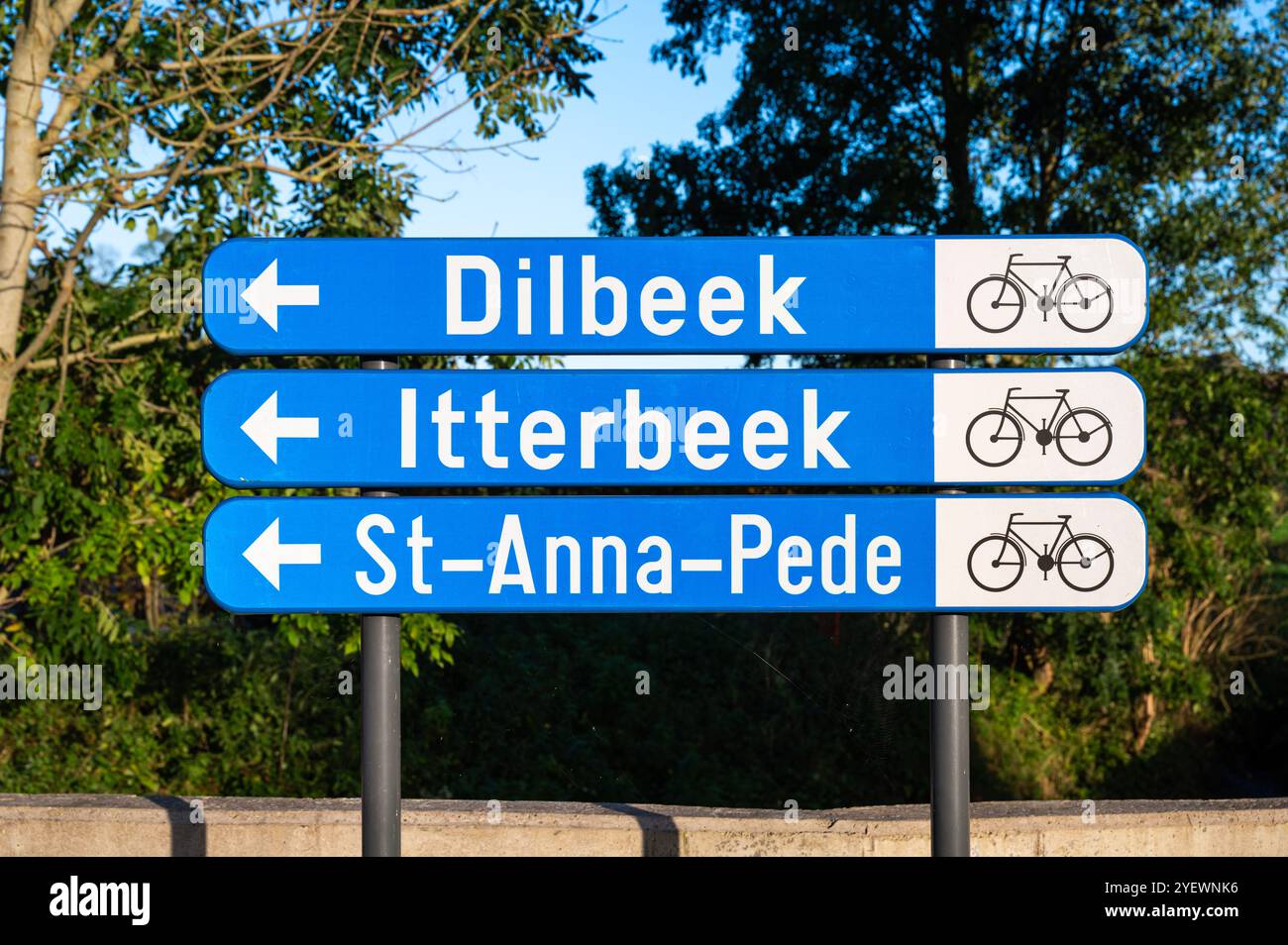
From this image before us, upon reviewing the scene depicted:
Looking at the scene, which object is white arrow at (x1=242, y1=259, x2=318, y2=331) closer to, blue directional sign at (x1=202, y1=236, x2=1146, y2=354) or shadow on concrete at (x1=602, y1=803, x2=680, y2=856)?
blue directional sign at (x1=202, y1=236, x2=1146, y2=354)

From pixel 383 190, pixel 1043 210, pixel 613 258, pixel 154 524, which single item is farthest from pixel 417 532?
pixel 1043 210

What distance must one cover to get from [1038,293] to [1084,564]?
0.75m

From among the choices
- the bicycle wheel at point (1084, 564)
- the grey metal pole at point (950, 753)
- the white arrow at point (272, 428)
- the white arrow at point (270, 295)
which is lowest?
the grey metal pole at point (950, 753)

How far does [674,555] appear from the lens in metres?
3.29

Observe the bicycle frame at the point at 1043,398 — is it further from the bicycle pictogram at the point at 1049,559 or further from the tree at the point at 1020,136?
the tree at the point at 1020,136

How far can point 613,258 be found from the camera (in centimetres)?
334

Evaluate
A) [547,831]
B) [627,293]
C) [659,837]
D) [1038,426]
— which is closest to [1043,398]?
[1038,426]

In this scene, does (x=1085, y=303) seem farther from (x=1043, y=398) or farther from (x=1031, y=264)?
(x=1043, y=398)

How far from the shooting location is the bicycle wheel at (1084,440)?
326cm

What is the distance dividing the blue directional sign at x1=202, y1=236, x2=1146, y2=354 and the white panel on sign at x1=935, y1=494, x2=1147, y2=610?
0.45m

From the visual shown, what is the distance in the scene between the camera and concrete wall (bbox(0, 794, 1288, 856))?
4930mm

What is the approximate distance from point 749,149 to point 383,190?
4997mm

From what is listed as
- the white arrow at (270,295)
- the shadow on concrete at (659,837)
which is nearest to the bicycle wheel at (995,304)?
the white arrow at (270,295)
